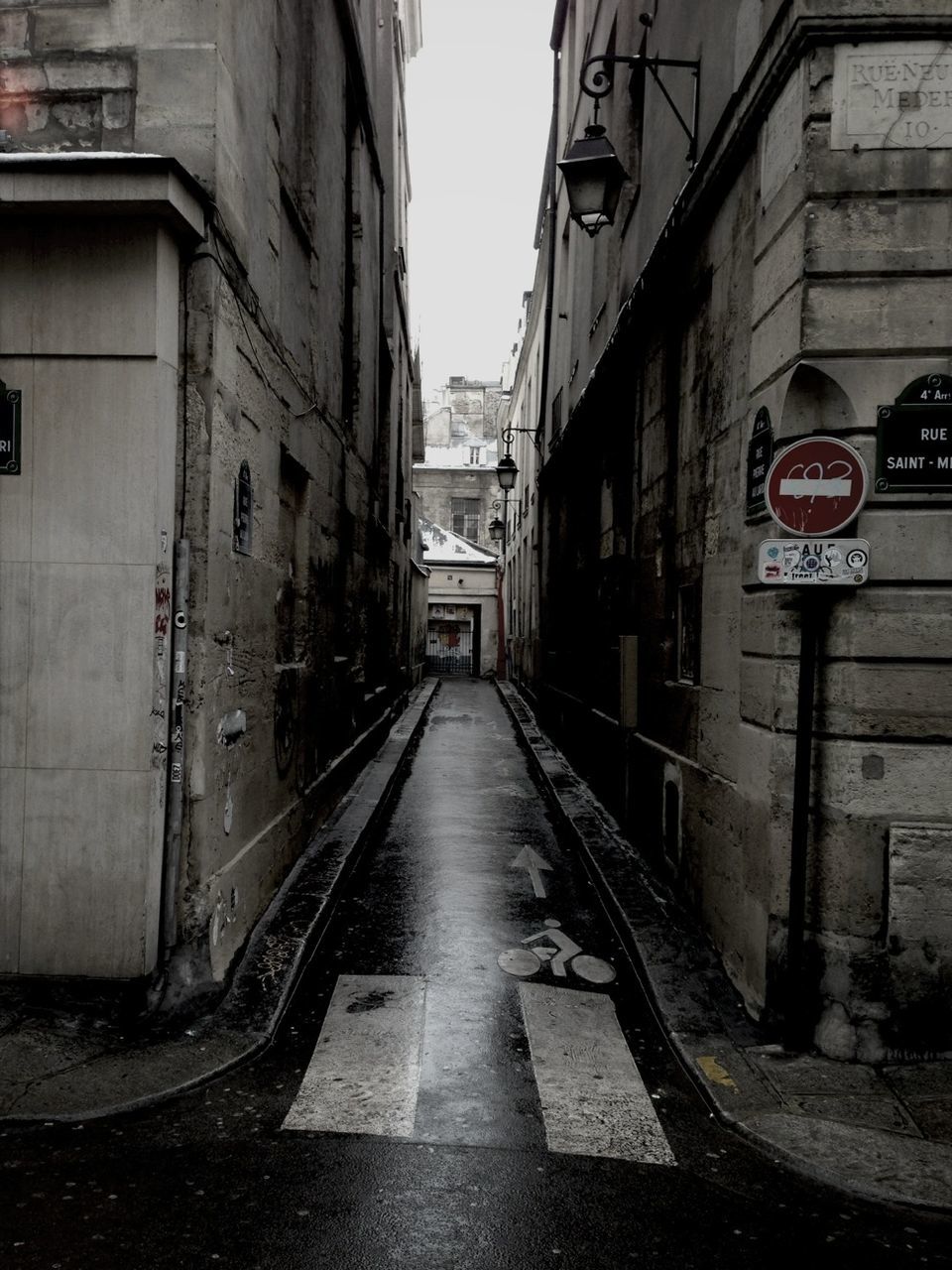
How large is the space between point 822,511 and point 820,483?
14 cm

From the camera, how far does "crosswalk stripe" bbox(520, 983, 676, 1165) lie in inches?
157

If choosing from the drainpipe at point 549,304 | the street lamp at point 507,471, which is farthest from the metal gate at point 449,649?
the drainpipe at point 549,304

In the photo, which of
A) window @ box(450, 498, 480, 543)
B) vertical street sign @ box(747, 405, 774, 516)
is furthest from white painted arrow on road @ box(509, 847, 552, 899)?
window @ box(450, 498, 480, 543)

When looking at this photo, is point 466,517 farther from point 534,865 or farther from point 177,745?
point 177,745

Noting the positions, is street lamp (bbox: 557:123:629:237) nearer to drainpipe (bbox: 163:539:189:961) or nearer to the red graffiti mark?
drainpipe (bbox: 163:539:189:961)

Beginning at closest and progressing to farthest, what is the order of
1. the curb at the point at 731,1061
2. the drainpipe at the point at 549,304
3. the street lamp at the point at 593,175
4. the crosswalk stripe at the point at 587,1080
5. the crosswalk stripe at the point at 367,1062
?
the curb at the point at 731,1061 → the crosswalk stripe at the point at 587,1080 → the crosswalk stripe at the point at 367,1062 → the street lamp at the point at 593,175 → the drainpipe at the point at 549,304

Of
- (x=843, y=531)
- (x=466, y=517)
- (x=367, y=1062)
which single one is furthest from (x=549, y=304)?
(x=466, y=517)

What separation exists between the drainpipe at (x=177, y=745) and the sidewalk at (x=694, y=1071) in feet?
1.97

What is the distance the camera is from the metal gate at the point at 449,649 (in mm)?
43688

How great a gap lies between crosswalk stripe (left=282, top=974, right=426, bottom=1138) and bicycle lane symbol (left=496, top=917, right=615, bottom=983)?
701 millimetres

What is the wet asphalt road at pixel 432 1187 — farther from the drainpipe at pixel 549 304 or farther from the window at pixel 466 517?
the window at pixel 466 517

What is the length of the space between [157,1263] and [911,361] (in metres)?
5.09

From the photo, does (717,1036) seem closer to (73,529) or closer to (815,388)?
(815,388)

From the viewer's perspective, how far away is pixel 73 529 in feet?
16.3
